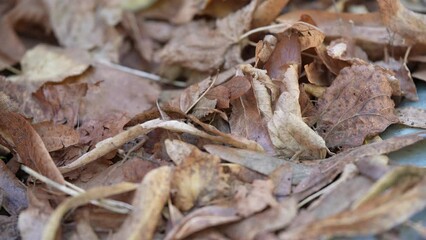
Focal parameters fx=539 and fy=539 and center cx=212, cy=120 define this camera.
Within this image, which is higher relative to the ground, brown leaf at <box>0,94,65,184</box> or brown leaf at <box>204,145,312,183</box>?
brown leaf at <box>0,94,65,184</box>

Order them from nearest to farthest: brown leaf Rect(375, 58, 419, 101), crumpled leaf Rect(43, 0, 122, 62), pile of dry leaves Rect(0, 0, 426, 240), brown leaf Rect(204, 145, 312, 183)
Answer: pile of dry leaves Rect(0, 0, 426, 240)
brown leaf Rect(204, 145, 312, 183)
brown leaf Rect(375, 58, 419, 101)
crumpled leaf Rect(43, 0, 122, 62)

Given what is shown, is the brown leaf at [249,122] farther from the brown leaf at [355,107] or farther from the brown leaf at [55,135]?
the brown leaf at [55,135]

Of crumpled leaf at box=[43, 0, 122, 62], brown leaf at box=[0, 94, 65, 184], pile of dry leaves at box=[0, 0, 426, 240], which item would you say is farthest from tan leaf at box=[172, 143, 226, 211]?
crumpled leaf at box=[43, 0, 122, 62]

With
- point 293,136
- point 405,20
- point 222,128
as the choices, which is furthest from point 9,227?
point 405,20

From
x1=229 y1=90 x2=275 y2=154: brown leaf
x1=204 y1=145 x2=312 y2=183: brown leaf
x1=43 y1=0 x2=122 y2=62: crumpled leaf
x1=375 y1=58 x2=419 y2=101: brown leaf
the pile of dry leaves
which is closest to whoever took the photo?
the pile of dry leaves

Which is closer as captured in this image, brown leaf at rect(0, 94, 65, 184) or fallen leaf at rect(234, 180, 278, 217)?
fallen leaf at rect(234, 180, 278, 217)

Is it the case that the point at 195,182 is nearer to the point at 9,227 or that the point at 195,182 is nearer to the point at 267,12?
the point at 9,227

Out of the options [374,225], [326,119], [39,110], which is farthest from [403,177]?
[39,110]

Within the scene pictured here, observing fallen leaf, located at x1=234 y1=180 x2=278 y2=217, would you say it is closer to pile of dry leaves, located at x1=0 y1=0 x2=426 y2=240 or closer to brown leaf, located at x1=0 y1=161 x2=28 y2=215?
pile of dry leaves, located at x1=0 y1=0 x2=426 y2=240
